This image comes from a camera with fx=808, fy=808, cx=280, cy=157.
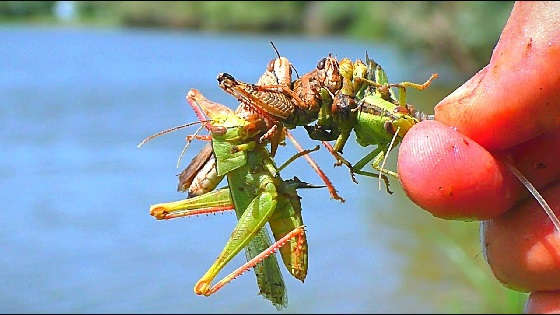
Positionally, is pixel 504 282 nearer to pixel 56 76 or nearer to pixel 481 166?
pixel 481 166

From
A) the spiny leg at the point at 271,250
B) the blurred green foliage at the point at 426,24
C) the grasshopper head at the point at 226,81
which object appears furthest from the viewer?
the blurred green foliage at the point at 426,24

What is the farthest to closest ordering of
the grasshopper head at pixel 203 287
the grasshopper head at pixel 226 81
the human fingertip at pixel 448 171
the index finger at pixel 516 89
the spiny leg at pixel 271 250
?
the grasshopper head at pixel 203 287 → the spiny leg at pixel 271 250 → the grasshopper head at pixel 226 81 → the human fingertip at pixel 448 171 → the index finger at pixel 516 89

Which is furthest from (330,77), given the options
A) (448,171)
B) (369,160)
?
(448,171)

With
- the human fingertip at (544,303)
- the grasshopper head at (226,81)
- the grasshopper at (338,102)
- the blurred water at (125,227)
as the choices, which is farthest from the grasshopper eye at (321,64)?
the human fingertip at (544,303)

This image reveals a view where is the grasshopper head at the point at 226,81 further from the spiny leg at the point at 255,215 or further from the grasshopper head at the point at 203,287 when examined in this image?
the grasshopper head at the point at 203,287

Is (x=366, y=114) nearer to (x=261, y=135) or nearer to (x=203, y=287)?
(x=261, y=135)
